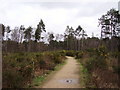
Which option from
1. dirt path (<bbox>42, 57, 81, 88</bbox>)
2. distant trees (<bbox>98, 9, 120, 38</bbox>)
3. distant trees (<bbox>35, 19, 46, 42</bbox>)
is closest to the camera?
dirt path (<bbox>42, 57, 81, 88</bbox>)

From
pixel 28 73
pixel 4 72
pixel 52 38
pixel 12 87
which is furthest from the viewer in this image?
pixel 52 38

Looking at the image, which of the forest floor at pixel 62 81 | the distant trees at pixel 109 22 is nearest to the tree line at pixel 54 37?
the distant trees at pixel 109 22

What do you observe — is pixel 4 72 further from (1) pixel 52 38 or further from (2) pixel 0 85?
(1) pixel 52 38

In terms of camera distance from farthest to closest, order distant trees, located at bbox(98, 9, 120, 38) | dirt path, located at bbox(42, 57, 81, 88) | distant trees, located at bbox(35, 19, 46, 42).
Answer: distant trees, located at bbox(35, 19, 46, 42) < distant trees, located at bbox(98, 9, 120, 38) < dirt path, located at bbox(42, 57, 81, 88)

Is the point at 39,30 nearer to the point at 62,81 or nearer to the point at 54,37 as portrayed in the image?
the point at 54,37

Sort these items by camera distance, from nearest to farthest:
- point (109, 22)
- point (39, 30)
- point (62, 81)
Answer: point (62, 81) → point (109, 22) → point (39, 30)

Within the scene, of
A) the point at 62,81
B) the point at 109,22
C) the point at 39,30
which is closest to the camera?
the point at 62,81

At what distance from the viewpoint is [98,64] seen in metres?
14.7

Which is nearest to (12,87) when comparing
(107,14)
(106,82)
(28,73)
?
(28,73)

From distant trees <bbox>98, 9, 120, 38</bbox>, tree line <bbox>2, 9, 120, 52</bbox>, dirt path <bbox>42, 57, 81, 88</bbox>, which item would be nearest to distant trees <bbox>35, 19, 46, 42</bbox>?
tree line <bbox>2, 9, 120, 52</bbox>

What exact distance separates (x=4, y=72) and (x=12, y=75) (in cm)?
61

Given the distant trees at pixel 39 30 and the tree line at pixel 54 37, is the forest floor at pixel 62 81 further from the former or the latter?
the distant trees at pixel 39 30

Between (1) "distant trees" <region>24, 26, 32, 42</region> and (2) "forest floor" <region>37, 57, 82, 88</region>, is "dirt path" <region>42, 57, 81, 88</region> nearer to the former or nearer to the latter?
(2) "forest floor" <region>37, 57, 82, 88</region>

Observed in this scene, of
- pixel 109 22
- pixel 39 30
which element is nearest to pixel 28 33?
pixel 39 30
